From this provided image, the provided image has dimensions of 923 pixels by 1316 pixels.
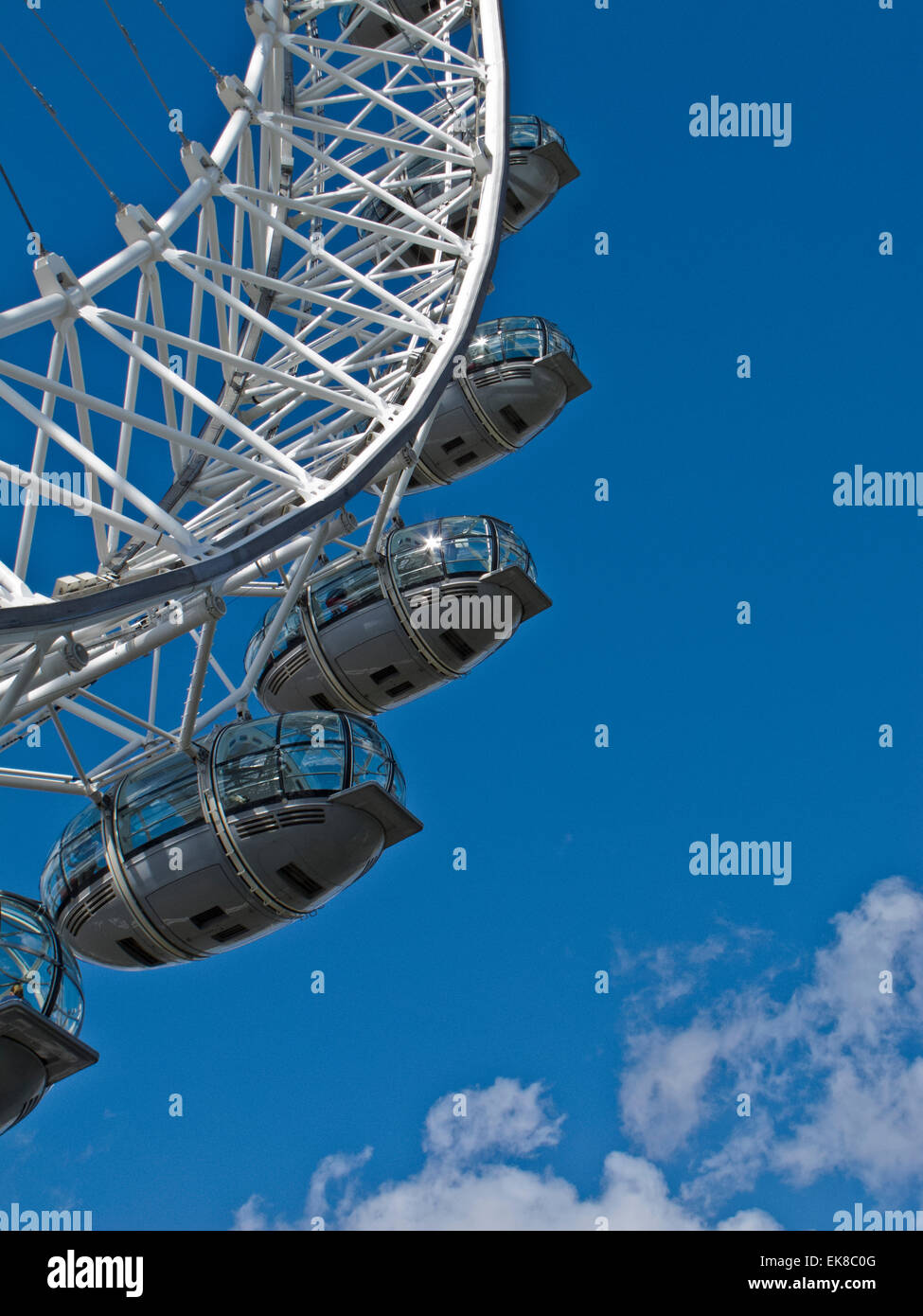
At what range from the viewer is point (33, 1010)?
15992 mm

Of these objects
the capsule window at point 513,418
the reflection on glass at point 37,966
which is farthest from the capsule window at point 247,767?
the capsule window at point 513,418

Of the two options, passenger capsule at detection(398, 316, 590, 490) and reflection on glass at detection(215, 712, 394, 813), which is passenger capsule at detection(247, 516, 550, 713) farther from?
passenger capsule at detection(398, 316, 590, 490)

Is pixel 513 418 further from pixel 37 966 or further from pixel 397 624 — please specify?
pixel 37 966

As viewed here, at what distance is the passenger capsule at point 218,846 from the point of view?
1845 cm

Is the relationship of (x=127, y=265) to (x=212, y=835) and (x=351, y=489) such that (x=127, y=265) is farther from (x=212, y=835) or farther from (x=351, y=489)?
(x=212, y=835)

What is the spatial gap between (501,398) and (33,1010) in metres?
16.4

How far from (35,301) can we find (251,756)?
224 inches

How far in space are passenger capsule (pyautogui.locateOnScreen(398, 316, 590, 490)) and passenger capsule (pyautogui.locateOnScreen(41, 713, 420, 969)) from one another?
448 inches

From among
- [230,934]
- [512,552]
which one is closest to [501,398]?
[512,552]

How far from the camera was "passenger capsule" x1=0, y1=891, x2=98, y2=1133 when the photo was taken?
16000 millimetres

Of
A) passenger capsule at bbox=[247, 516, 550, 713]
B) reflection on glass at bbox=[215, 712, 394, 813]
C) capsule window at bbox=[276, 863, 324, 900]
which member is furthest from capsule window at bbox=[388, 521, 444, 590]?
capsule window at bbox=[276, 863, 324, 900]

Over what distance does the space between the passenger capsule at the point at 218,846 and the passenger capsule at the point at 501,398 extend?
1137 cm

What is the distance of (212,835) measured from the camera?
18500mm

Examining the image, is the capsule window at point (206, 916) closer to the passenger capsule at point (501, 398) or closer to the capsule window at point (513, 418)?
the passenger capsule at point (501, 398)
